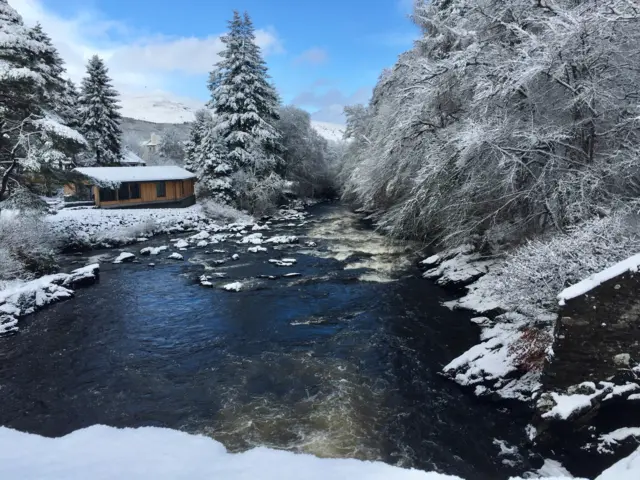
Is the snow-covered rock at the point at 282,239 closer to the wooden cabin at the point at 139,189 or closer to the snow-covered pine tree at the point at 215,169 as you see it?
the snow-covered pine tree at the point at 215,169

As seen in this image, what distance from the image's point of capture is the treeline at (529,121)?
9.43m

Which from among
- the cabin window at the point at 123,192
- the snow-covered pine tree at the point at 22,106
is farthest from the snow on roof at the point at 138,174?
the snow-covered pine tree at the point at 22,106

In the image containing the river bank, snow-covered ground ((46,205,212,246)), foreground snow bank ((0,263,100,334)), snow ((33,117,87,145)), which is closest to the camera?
the river bank

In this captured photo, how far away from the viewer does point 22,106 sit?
16750 mm

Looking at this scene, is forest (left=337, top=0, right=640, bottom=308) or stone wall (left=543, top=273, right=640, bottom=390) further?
forest (left=337, top=0, right=640, bottom=308)

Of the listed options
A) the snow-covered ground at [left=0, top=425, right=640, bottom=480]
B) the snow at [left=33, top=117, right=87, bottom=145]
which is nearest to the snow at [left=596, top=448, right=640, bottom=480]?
the snow-covered ground at [left=0, top=425, right=640, bottom=480]

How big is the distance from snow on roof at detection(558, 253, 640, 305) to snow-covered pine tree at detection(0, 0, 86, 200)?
1872 cm

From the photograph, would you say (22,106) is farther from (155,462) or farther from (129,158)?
(129,158)

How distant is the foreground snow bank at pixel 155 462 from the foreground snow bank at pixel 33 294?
849 cm

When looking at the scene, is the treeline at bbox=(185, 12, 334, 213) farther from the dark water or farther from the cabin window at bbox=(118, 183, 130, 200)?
the dark water

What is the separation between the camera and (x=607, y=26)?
9.20 meters

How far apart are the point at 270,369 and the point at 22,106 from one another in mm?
16602

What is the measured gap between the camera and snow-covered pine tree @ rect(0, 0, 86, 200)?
583 inches

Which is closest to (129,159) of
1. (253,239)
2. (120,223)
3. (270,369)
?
(120,223)
